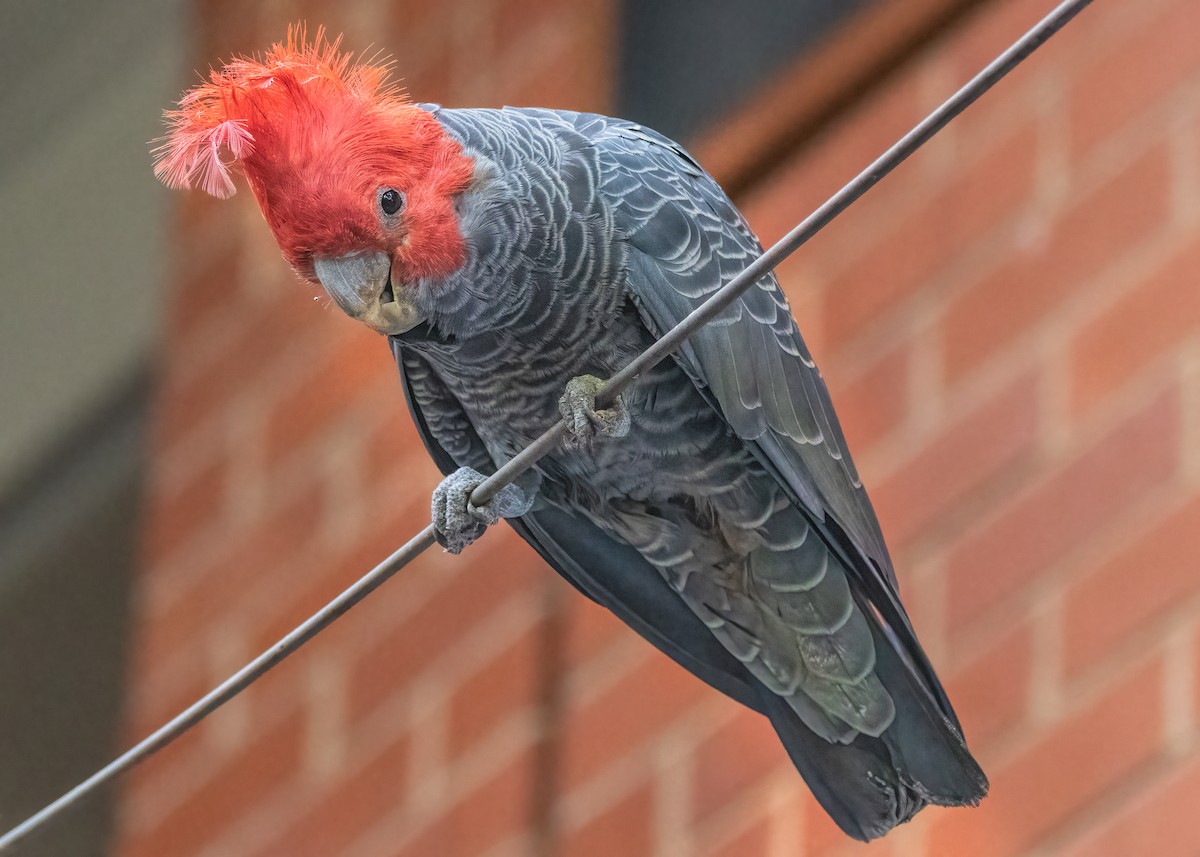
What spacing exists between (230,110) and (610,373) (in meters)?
0.34

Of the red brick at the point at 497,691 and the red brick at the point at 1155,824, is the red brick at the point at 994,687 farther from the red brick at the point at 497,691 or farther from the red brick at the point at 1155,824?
the red brick at the point at 497,691

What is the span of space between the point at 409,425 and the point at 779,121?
23.2 inches

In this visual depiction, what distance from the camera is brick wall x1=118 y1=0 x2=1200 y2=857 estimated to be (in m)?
1.47

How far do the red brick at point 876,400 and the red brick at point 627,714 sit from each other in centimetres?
32

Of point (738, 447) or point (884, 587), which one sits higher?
point (738, 447)

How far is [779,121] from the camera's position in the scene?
1.77m

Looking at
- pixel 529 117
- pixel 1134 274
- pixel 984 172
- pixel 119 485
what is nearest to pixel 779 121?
pixel 984 172

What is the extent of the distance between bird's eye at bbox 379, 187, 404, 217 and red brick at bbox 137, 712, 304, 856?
1037 millimetres

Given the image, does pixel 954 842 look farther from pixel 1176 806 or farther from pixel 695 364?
pixel 695 364

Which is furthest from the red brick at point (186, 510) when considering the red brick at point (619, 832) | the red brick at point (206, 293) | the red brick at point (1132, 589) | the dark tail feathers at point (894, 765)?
the red brick at point (1132, 589)

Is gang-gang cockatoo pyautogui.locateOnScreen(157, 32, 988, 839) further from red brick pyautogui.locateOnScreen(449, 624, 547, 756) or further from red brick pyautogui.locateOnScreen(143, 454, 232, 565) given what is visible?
red brick pyautogui.locateOnScreen(143, 454, 232, 565)

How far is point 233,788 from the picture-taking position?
196 cm

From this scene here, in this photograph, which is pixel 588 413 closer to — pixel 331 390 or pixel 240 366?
pixel 331 390

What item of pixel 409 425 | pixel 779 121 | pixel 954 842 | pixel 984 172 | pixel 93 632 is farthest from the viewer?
pixel 93 632
